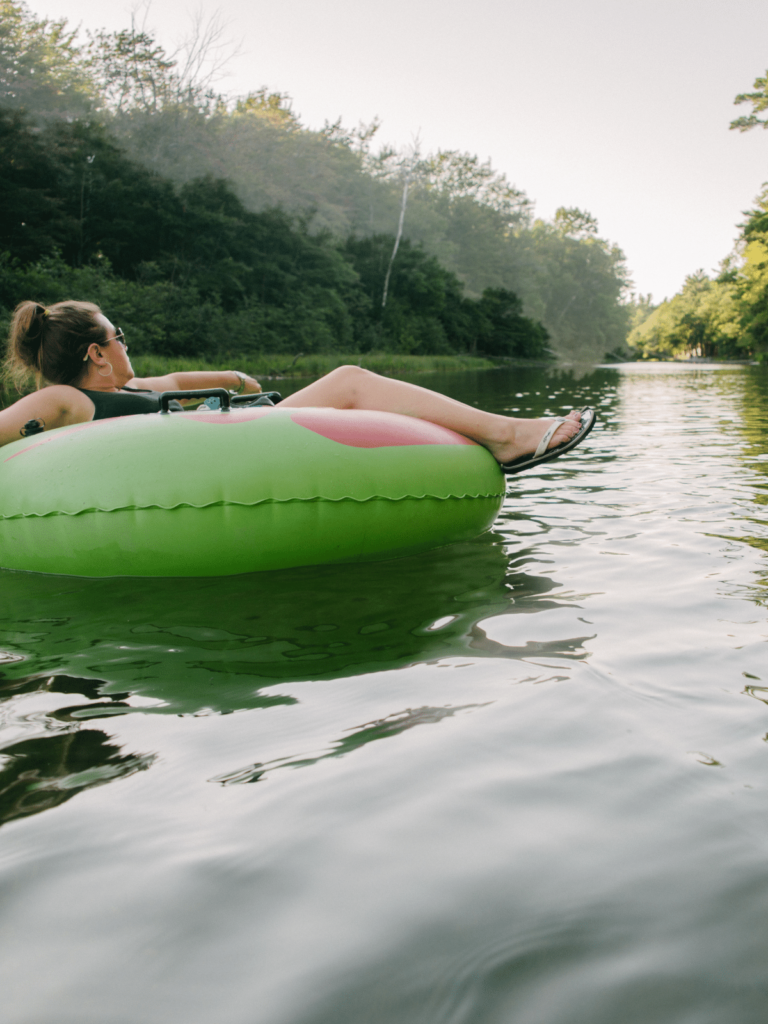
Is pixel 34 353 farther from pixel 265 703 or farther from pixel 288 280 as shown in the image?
pixel 288 280

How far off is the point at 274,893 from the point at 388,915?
18 cm

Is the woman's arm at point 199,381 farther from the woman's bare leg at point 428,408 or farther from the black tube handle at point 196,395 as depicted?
the black tube handle at point 196,395

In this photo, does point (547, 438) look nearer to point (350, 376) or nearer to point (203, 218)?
point (350, 376)

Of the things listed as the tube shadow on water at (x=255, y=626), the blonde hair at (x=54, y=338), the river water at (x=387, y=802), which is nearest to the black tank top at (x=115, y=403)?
the blonde hair at (x=54, y=338)

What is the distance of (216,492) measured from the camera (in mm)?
2580

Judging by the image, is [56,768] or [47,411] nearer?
[56,768]

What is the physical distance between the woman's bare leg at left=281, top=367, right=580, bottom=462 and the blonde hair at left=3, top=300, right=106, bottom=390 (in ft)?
2.78

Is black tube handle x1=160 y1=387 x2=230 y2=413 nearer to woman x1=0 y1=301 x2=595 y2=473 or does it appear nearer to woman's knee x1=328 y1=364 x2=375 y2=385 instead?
woman x1=0 y1=301 x2=595 y2=473

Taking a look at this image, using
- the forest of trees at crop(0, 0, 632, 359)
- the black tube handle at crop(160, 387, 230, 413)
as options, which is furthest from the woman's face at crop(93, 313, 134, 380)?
the forest of trees at crop(0, 0, 632, 359)

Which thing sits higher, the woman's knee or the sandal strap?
the woman's knee

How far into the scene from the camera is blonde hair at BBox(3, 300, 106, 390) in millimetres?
3098

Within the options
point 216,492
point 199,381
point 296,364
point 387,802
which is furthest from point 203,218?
point 387,802

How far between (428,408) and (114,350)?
1.33m

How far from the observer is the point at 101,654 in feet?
6.99
